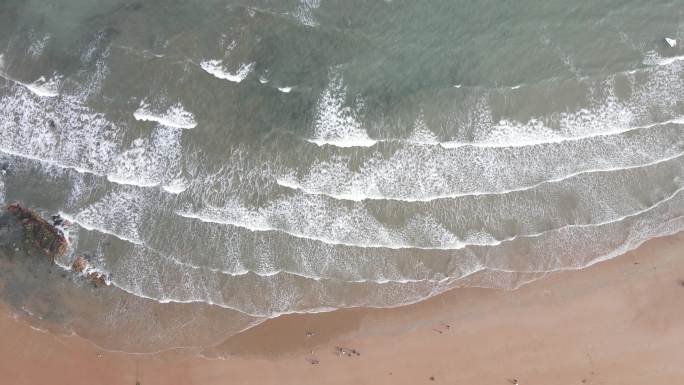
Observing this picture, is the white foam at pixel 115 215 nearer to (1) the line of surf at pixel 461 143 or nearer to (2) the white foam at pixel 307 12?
(1) the line of surf at pixel 461 143

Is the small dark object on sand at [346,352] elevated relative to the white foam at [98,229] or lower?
lower

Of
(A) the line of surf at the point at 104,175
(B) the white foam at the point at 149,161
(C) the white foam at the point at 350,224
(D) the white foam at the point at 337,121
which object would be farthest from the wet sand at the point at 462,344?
(D) the white foam at the point at 337,121

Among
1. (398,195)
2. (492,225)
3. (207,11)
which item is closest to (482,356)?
(492,225)

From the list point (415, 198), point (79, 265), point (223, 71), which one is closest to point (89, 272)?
point (79, 265)

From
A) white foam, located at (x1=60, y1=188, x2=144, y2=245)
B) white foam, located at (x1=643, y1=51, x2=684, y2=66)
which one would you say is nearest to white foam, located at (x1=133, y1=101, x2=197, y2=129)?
white foam, located at (x1=60, y1=188, x2=144, y2=245)

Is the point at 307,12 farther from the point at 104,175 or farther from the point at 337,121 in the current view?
the point at 104,175

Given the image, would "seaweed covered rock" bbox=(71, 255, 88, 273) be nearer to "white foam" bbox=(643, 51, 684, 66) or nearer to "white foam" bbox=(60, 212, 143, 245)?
"white foam" bbox=(60, 212, 143, 245)

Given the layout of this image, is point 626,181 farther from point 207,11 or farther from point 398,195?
point 207,11
